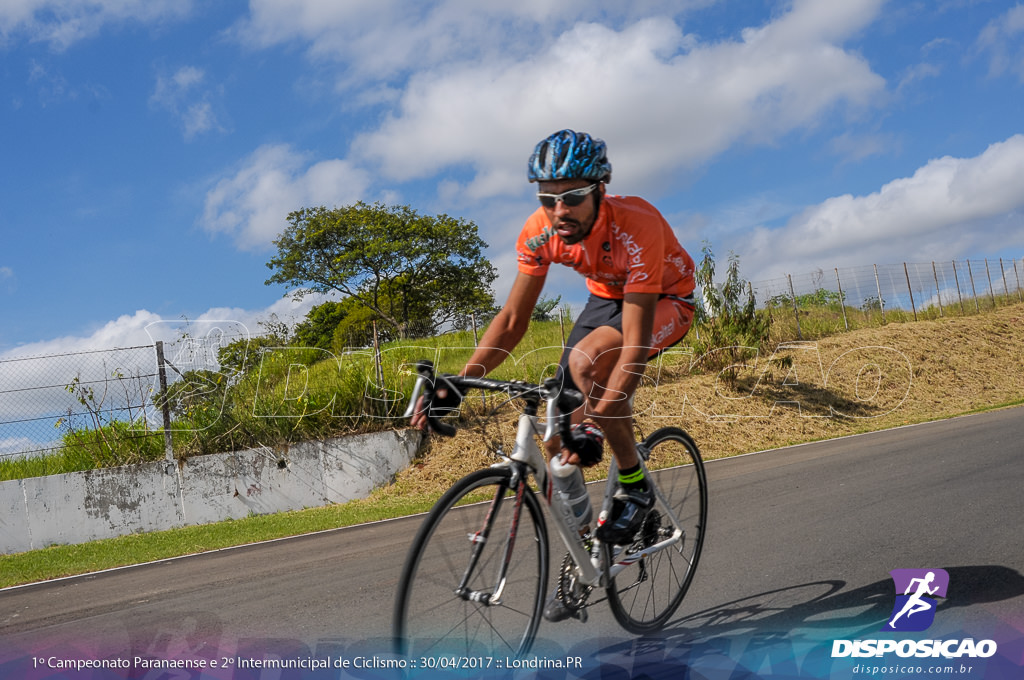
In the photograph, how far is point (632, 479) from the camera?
367 cm

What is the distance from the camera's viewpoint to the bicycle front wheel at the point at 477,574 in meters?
2.73

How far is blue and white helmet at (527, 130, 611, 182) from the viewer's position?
3287 millimetres

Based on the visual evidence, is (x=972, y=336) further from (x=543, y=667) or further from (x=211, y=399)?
(x=543, y=667)

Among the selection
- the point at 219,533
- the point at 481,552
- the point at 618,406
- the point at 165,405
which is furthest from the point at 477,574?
the point at 165,405

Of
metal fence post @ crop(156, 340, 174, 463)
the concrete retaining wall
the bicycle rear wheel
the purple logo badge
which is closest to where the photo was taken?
the purple logo badge

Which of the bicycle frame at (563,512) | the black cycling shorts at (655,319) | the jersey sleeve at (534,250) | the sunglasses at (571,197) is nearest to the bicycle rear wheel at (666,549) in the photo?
the bicycle frame at (563,512)

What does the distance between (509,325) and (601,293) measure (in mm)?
599

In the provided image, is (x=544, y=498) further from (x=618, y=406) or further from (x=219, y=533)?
(x=219, y=533)

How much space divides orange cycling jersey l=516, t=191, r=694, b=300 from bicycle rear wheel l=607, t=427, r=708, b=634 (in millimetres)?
918

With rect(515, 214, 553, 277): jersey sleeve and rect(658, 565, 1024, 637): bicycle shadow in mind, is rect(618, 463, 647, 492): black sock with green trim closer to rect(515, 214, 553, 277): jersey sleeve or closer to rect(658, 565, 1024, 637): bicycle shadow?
rect(658, 565, 1024, 637): bicycle shadow

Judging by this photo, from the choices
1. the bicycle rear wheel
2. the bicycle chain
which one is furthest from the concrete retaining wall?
the bicycle chain

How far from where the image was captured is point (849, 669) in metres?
3.31

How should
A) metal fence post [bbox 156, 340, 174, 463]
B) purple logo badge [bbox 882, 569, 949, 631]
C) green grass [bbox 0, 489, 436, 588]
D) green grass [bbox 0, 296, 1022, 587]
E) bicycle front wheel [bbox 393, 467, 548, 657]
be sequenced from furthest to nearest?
metal fence post [bbox 156, 340, 174, 463]
green grass [bbox 0, 296, 1022, 587]
green grass [bbox 0, 489, 436, 588]
purple logo badge [bbox 882, 569, 949, 631]
bicycle front wheel [bbox 393, 467, 548, 657]

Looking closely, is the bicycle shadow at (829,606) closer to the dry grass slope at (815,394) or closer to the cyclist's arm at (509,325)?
the cyclist's arm at (509,325)
